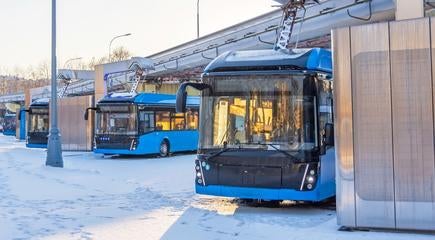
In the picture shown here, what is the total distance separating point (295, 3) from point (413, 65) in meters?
9.25

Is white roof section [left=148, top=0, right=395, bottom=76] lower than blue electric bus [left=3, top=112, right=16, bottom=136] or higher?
higher

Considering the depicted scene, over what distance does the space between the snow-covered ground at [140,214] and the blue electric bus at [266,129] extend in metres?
0.54

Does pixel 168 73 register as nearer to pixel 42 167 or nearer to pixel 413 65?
pixel 42 167

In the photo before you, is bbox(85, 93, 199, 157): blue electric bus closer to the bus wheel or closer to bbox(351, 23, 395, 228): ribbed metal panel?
the bus wheel

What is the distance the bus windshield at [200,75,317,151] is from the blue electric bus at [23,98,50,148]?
21.9m

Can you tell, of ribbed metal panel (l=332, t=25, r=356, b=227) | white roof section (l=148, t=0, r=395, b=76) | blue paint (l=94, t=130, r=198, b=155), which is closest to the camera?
ribbed metal panel (l=332, t=25, r=356, b=227)

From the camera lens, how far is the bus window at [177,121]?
26758 millimetres

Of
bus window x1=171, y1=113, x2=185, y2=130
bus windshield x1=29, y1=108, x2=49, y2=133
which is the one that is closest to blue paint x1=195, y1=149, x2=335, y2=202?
bus window x1=171, y1=113, x2=185, y2=130

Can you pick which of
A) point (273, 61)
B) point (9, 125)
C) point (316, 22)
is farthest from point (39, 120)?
point (9, 125)

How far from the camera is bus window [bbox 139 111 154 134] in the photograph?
982 inches

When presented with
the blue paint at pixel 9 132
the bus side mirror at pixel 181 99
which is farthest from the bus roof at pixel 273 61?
the blue paint at pixel 9 132

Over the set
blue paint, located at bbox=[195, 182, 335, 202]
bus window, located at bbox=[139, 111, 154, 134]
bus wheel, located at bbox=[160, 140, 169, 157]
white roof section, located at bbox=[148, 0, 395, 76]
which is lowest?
blue paint, located at bbox=[195, 182, 335, 202]

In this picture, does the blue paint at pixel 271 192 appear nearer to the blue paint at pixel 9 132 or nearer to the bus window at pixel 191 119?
the bus window at pixel 191 119

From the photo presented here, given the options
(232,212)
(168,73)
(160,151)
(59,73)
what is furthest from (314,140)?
(59,73)
